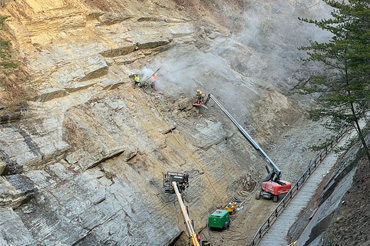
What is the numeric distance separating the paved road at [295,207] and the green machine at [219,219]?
2612 millimetres

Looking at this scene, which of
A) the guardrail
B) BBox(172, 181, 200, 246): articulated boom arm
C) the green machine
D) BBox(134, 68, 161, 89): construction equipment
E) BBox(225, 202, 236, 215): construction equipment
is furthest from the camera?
BBox(134, 68, 161, 89): construction equipment

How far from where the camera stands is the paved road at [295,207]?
2444 cm

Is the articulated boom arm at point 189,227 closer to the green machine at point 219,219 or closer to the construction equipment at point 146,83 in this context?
the green machine at point 219,219

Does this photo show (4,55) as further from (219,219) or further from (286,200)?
(286,200)

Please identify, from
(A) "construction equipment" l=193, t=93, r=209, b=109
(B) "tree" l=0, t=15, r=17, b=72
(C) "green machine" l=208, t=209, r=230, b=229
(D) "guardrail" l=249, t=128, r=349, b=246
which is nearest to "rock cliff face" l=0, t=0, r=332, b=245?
(A) "construction equipment" l=193, t=93, r=209, b=109

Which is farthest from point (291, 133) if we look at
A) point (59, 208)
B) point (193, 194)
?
point (59, 208)

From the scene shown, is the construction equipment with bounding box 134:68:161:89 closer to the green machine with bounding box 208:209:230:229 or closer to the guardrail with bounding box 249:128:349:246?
the green machine with bounding box 208:209:230:229

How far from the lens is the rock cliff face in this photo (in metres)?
22.0

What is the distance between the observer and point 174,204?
26.1m

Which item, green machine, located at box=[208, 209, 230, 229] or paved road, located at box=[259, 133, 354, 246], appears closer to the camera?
paved road, located at box=[259, 133, 354, 246]

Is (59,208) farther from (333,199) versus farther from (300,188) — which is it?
(300,188)

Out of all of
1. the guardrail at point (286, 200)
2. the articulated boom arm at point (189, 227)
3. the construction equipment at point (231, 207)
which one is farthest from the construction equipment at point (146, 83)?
the guardrail at point (286, 200)

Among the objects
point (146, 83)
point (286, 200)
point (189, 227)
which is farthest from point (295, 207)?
point (146, 83)

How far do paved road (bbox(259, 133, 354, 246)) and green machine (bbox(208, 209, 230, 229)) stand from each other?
2612mm
